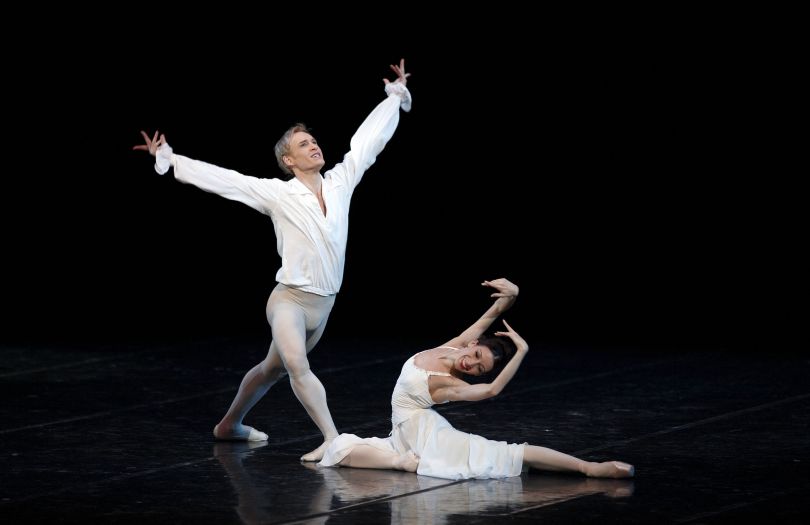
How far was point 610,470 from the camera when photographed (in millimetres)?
4332

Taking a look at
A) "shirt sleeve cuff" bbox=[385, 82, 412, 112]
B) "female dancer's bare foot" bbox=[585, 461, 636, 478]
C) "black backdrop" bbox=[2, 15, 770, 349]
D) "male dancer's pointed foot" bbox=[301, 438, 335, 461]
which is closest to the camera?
"female dancer's bare foot" bbox=[585, 461, 636, 478]

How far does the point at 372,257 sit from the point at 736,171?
2275 mm

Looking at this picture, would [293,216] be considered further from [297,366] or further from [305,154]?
[297,366]

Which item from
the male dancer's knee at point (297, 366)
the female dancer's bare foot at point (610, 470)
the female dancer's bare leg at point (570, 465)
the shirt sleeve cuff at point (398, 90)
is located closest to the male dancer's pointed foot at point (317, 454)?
the male dancer's knee at point (297, 366)

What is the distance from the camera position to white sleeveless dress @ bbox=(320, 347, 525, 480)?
14.5ft

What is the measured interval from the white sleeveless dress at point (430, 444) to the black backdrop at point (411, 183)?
336 centimetres

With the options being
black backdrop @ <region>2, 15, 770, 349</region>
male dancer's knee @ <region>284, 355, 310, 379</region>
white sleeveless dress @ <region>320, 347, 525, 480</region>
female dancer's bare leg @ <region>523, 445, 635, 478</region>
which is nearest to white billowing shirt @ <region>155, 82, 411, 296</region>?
male dancer's knee @ <region>284, 355, 310, 379</region>

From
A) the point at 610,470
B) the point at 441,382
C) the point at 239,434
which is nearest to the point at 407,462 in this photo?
the point at 441,382

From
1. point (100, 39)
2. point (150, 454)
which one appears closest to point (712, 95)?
point (100, 39)

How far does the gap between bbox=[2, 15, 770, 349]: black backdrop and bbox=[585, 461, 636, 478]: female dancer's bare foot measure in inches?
140

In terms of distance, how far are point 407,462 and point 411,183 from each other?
445 centimetres

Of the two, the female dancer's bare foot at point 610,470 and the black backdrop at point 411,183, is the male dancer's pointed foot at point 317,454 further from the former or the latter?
the black backdrop at point 411,183

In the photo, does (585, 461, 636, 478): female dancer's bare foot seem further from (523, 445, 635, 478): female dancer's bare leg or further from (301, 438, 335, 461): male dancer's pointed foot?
(301, 438, 335, 461): male dancer's pointed foot

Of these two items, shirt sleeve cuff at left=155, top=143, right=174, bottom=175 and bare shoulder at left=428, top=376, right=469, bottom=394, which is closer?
bare shoulder at left=428, top=376, right=469, bottom=394
